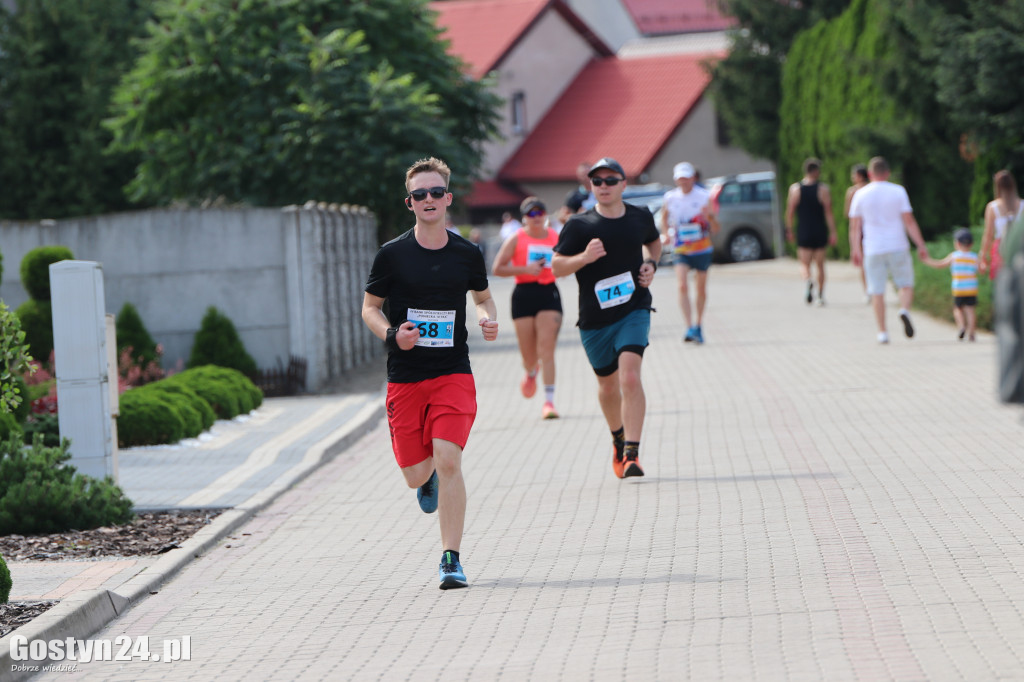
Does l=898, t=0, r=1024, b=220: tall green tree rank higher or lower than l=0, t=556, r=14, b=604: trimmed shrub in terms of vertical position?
higher

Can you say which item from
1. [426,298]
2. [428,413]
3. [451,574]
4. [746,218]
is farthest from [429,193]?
[746,218]

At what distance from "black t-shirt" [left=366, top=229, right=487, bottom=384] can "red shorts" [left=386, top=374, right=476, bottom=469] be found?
0.05 meters

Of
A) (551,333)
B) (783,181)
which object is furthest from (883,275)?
(783,181)

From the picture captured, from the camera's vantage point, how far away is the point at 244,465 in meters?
11.8

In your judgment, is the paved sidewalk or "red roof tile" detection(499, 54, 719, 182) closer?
the paved sidewalk

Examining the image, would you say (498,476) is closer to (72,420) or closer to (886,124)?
(72,420)

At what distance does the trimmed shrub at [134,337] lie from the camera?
653 inches

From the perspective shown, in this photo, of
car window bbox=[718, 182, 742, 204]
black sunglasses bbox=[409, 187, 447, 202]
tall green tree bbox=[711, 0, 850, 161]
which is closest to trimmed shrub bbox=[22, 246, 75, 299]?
black sunglasses bbox=[409, 187, 447, 202]

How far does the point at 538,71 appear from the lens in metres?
55.3

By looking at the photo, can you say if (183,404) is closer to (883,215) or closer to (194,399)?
(194,399)

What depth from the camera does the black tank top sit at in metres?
22.7

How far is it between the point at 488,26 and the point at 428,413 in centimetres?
4998

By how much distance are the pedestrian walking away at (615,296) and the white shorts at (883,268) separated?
307 inches

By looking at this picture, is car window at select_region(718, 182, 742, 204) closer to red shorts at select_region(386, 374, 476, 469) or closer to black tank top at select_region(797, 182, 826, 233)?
black tank top at select_region(797, 182, 826, 233)
